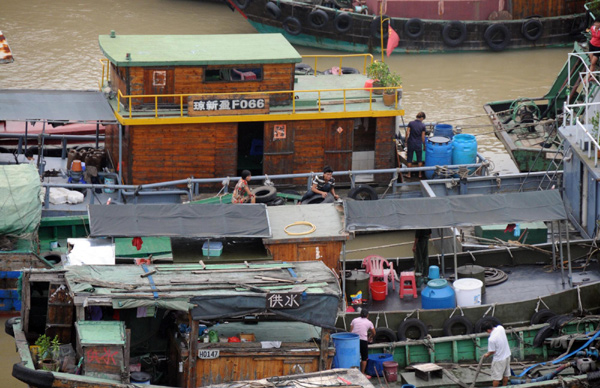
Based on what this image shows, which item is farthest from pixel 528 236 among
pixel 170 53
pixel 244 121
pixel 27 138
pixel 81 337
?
pixel 27 138

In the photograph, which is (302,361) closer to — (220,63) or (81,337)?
(81,337)

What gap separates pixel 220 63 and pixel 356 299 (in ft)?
19.4

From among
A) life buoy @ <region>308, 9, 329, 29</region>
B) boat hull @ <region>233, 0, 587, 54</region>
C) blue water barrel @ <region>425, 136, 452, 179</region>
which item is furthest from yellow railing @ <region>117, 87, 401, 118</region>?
boat hull @ <region>233, 0, 587, 54</region>

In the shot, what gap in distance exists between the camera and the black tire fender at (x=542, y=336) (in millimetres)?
15797

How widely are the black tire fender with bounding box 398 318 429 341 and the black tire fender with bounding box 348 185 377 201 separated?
4.82 meters

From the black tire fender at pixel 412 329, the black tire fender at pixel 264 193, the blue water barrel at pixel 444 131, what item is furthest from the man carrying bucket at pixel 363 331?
the blue water barrel at pixel 444 131

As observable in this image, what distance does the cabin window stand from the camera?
20.2 meters

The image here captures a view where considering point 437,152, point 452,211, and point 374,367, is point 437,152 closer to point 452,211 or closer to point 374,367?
point 452,211

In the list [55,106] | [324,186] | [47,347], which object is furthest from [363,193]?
[47,347]

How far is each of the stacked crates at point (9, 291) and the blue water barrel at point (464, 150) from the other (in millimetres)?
9027

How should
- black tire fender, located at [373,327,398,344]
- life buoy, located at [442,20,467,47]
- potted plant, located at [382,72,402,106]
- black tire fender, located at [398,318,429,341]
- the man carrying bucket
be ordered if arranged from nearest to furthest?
the man carrying bucket
black tire fender, located at [373,327,398,344]
black tire fender, located at [398,318,429,341]
potted plant, located at [382,72,402,106]
life buoy, located at [442,20,467,47]

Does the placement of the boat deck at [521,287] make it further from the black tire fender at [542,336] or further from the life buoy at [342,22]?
the life buoy at [342,22]

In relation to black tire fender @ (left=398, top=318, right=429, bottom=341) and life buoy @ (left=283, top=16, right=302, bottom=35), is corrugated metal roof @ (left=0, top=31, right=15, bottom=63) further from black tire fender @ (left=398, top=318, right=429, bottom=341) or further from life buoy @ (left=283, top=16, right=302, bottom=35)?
black tire fender @ (left=398, top=318, right=429, bottom=341)

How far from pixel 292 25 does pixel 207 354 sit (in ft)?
76.3
